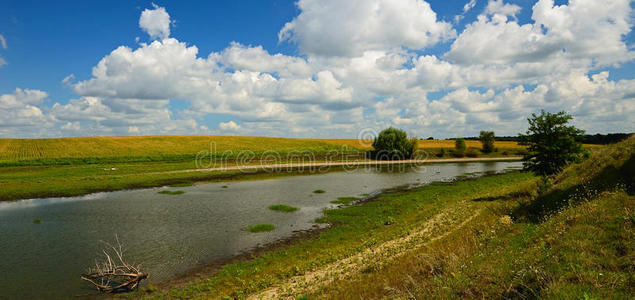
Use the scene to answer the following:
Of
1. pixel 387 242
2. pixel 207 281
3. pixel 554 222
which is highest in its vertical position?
pixel 554 222

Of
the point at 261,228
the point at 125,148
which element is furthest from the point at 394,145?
the point at 125,148

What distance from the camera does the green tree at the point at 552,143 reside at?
928 inches

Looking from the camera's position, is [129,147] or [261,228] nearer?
[261,228]

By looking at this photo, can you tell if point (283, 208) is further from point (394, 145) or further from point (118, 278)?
point (394, 145)

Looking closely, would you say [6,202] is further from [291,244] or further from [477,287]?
[477,287]

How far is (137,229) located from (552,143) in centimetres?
3543

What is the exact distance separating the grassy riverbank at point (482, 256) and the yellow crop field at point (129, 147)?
A: 83000mm

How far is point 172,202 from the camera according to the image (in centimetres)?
3594

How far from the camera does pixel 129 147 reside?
9781 cm

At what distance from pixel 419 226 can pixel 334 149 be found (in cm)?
10203

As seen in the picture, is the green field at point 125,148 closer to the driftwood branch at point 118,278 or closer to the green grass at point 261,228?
the green grass at point 261,228

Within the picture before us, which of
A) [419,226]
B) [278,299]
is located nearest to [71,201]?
[278,299]

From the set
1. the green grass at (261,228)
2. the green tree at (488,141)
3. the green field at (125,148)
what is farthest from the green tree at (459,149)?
the green grass at (261,228)

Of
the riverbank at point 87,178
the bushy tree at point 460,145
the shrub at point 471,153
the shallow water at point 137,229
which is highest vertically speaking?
the bushy tree at point 460,145
